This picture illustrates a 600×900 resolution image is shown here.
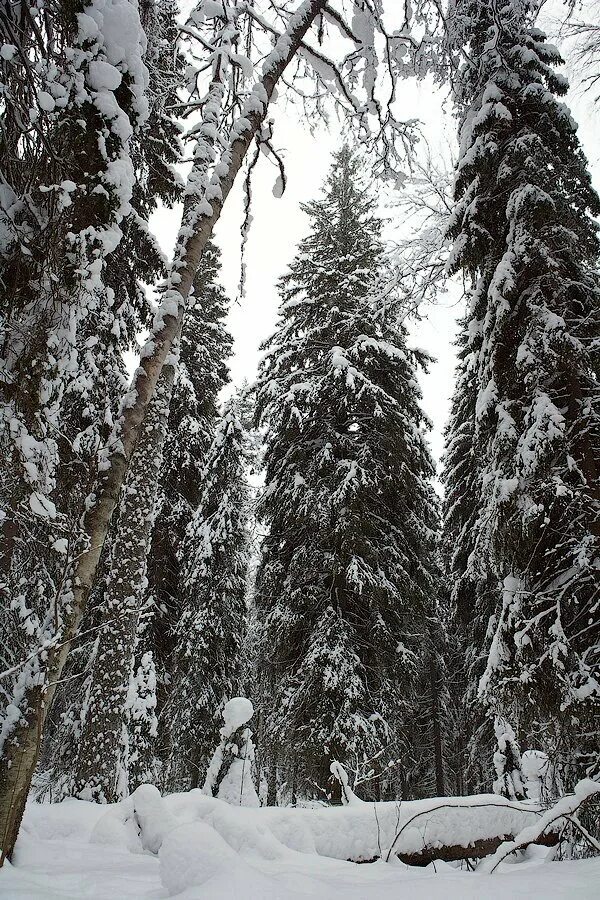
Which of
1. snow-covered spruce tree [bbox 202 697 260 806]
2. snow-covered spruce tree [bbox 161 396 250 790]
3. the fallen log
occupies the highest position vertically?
snow-covered spruce tree [bbox 161 396 250 790]

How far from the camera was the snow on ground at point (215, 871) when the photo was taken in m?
2.01

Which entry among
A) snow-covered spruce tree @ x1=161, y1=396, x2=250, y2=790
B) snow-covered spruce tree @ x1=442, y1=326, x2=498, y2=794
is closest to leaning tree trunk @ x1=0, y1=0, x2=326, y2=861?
snow-covered spruce tree @ x1=442, y1=326, x2=498, y2=794

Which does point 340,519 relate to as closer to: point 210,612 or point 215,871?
point 210,612

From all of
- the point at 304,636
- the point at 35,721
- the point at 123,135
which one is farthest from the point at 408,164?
the point at 304,636

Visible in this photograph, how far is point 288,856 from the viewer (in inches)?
111

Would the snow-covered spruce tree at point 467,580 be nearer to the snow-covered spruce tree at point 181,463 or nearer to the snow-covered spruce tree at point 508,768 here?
the snow-covered spruce tree at point 508,768

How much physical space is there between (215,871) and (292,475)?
900cm

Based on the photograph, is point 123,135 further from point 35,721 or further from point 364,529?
point 364,529

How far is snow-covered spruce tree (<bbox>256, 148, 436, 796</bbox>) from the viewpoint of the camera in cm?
897

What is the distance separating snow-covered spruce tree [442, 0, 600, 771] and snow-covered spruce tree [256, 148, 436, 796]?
3091 millimetres

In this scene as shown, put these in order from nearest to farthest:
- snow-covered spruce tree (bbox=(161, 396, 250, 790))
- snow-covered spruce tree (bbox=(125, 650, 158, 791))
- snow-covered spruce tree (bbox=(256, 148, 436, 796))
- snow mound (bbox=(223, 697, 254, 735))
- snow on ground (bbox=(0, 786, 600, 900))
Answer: snow on ground (bbox=(0, 786, 600, 900))
snow mound (bbox=(223, 697, 254, 735))
snow-covered spruce tree (bbox=(256, 148, 436, 796))
snow-covered spruce tree (bbox=(125, 650, 158, 791))
snow-covered spruce tree (bbox=(161, 396, 250, 790))

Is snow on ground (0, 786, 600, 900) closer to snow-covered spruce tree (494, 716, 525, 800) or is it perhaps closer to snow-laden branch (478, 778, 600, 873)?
snow-laden branch (478, 778, 600, 873)

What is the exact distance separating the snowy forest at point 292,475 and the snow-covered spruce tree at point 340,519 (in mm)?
73

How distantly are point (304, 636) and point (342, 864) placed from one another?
723 centimetres
